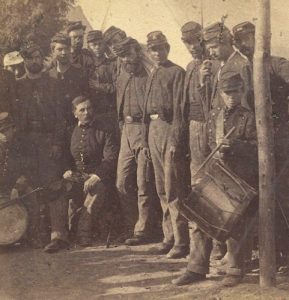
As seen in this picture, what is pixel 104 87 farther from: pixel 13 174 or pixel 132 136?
pixel 13 174

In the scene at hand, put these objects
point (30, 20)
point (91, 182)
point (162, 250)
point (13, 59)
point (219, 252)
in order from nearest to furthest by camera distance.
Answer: point (219, 252)
point (162, 250)
point (91, 182)
point (13, 59)
point (30, 20)

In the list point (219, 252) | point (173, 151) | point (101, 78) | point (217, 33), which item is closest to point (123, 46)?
point (101, 78)

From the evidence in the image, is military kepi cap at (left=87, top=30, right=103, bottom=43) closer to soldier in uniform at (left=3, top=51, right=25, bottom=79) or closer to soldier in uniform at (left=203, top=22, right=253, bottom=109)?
soldier in uniform at (left=3, top=51, right=25, bottom=79)

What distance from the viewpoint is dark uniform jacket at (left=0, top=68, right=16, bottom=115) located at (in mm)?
7496

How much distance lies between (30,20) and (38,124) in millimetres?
3206

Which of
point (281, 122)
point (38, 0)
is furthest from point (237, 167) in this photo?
point (38, 0)

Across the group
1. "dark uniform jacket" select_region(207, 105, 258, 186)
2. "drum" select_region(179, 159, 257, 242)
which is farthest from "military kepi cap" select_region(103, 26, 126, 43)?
"drum" select_region(179, 159, 257, 242)

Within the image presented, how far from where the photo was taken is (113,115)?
771cm

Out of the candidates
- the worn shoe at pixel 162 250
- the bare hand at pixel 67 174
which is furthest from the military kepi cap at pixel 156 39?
the worn shoe at pixel 162 250

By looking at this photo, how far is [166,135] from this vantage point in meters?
6.71

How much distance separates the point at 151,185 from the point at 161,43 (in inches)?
62.0

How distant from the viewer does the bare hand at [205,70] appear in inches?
243

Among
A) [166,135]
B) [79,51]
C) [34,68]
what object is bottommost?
[166,135]

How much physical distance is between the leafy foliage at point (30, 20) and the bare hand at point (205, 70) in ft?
12.1
